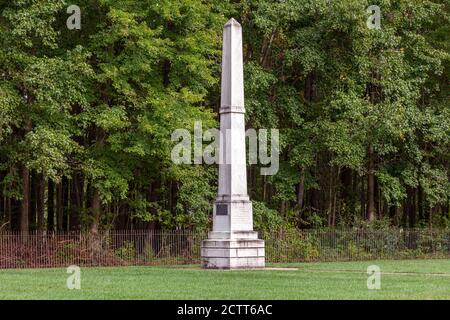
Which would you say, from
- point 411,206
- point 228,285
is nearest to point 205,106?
point 411,206

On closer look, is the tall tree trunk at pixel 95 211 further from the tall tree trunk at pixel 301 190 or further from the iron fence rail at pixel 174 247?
the tall tree trunk at pixel 301 190

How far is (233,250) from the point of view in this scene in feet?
94.5

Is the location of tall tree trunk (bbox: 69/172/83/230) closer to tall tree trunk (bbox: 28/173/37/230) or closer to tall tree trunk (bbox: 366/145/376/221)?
tall tree trunk (bbox: 28/173/37/230)

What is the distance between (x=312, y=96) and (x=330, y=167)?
3.95m

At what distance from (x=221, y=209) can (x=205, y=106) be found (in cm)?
1688

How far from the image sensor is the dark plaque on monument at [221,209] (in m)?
29.2

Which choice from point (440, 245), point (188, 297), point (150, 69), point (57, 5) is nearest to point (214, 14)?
point (150, 69)

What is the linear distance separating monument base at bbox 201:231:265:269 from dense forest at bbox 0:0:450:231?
846 centimetres

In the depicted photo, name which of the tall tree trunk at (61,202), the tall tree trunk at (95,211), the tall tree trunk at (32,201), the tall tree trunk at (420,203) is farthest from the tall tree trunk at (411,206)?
the tall tree trunk at (32,201)

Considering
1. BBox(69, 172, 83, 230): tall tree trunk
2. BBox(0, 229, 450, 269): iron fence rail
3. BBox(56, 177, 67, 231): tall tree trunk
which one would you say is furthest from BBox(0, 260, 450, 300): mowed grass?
BBox(56, 177, 67, 231): tall tree trunk

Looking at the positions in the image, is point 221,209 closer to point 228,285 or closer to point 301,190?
point 228,285

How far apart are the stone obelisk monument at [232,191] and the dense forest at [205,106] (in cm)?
803

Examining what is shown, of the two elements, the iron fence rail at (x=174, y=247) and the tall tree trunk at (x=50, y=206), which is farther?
the tall tree trunk at (x=50, y=206)

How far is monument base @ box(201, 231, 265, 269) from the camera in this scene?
2881cm
